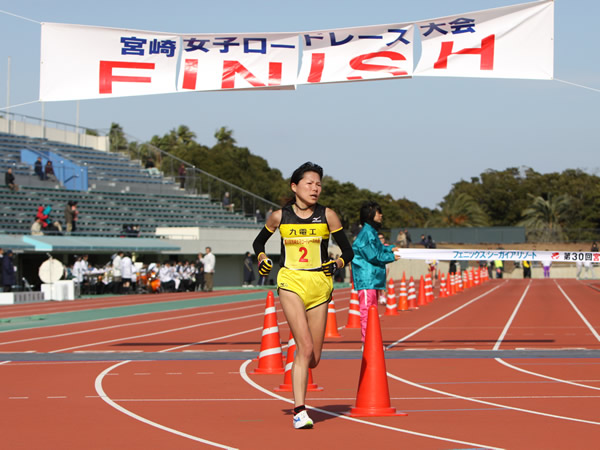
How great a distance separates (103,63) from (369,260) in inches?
202

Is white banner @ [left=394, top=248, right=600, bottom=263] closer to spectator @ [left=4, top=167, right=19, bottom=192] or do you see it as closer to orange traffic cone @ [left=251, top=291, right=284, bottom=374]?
orange traffic cone @ [left=251, top=291, right=284, bottom=374]

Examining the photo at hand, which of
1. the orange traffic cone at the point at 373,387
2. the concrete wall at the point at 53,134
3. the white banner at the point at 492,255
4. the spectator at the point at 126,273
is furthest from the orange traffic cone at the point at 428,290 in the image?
the concrete wall at the point at 53,134

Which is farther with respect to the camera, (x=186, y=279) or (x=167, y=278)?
(x=186, y=279)

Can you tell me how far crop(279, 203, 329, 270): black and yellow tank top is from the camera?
294 inches

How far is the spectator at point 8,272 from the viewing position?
32219mm

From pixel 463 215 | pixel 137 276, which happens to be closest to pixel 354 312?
A: pixel 137 276

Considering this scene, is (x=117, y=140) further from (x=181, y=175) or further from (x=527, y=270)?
(x=527, y=270)

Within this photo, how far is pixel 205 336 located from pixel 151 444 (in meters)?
11.0

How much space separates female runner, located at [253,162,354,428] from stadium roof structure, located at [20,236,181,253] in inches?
1179

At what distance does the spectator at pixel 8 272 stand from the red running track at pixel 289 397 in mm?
15494

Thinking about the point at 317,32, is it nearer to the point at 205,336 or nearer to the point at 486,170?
the point at 205,336

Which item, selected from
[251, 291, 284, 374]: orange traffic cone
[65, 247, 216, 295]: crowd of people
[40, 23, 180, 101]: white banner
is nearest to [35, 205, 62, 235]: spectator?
[65, 247, 216, 295]: crowd of people

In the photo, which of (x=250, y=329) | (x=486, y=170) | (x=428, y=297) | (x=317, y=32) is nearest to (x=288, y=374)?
(x=317, y=32)

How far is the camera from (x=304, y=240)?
750 cm
